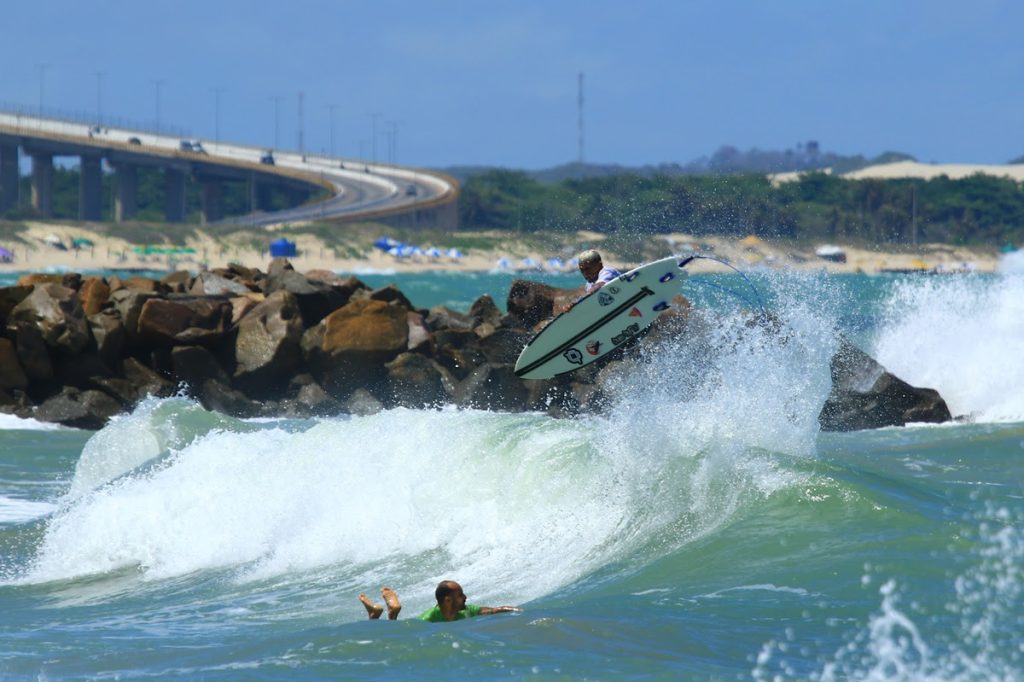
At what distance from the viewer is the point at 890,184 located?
305ft

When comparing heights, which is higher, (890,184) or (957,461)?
(890,184)

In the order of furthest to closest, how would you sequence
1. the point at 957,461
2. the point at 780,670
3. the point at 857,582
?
the point at 957,461 < the point at 857,582 < the point at 780,670

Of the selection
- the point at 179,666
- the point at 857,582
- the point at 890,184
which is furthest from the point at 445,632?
the point at 890,184

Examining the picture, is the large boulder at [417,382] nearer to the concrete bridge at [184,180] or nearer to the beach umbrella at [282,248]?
the beach umbrella at [282,248]

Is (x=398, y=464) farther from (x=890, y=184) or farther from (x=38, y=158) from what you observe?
(x=38, y=158)

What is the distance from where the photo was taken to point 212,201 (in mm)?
128625

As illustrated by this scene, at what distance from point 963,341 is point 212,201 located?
357ft

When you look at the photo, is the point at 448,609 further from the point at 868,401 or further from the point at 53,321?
the point at 53,321

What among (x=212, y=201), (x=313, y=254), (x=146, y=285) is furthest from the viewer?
(x=212, y=201)

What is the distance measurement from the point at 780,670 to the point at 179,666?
11.8 feet

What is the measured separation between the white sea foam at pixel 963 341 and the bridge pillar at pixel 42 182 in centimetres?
10347

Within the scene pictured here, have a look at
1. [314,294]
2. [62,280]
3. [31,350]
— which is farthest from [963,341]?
[62,280]

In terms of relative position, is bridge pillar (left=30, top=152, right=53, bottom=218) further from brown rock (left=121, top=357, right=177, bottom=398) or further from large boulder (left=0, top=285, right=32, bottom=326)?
brown rock (left=121, top=357, right=177, bottom=398)

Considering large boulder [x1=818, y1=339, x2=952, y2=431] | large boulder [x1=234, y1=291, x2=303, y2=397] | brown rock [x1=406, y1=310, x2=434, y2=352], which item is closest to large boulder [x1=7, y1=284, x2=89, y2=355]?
large boulder [x1=234, y1=291, x2=303, y2=397]
